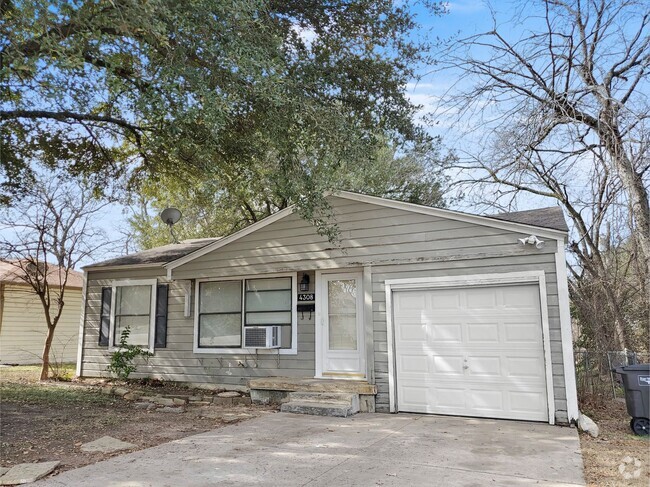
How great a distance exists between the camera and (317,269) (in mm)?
8539

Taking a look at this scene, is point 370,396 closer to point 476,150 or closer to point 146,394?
point 146,394

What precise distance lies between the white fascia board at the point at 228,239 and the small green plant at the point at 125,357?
170cm

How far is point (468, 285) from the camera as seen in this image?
7.24 m

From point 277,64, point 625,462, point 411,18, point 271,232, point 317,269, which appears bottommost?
point 625,462

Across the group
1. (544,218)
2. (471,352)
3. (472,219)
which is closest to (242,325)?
(471,352)

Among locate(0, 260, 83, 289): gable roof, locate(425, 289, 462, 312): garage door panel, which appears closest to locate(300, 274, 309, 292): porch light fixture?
locate(425, 289, 462, 312): garage door panel

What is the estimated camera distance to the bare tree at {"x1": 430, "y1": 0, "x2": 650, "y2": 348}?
8.64m

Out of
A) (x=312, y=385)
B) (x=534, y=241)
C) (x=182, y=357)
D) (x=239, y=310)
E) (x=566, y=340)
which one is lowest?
(x=312, y=385)

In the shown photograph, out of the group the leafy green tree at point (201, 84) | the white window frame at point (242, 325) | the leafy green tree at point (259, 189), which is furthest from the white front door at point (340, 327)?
the leafy green tree at point (201, 84)

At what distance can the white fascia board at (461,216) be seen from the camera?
676 cm

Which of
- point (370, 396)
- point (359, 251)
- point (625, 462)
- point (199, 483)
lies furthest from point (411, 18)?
point (199, 483)

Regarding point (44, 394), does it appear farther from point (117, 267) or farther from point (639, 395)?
point (639, 395)

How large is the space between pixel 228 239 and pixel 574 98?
7083mm

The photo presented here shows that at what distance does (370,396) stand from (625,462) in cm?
Result: 360
